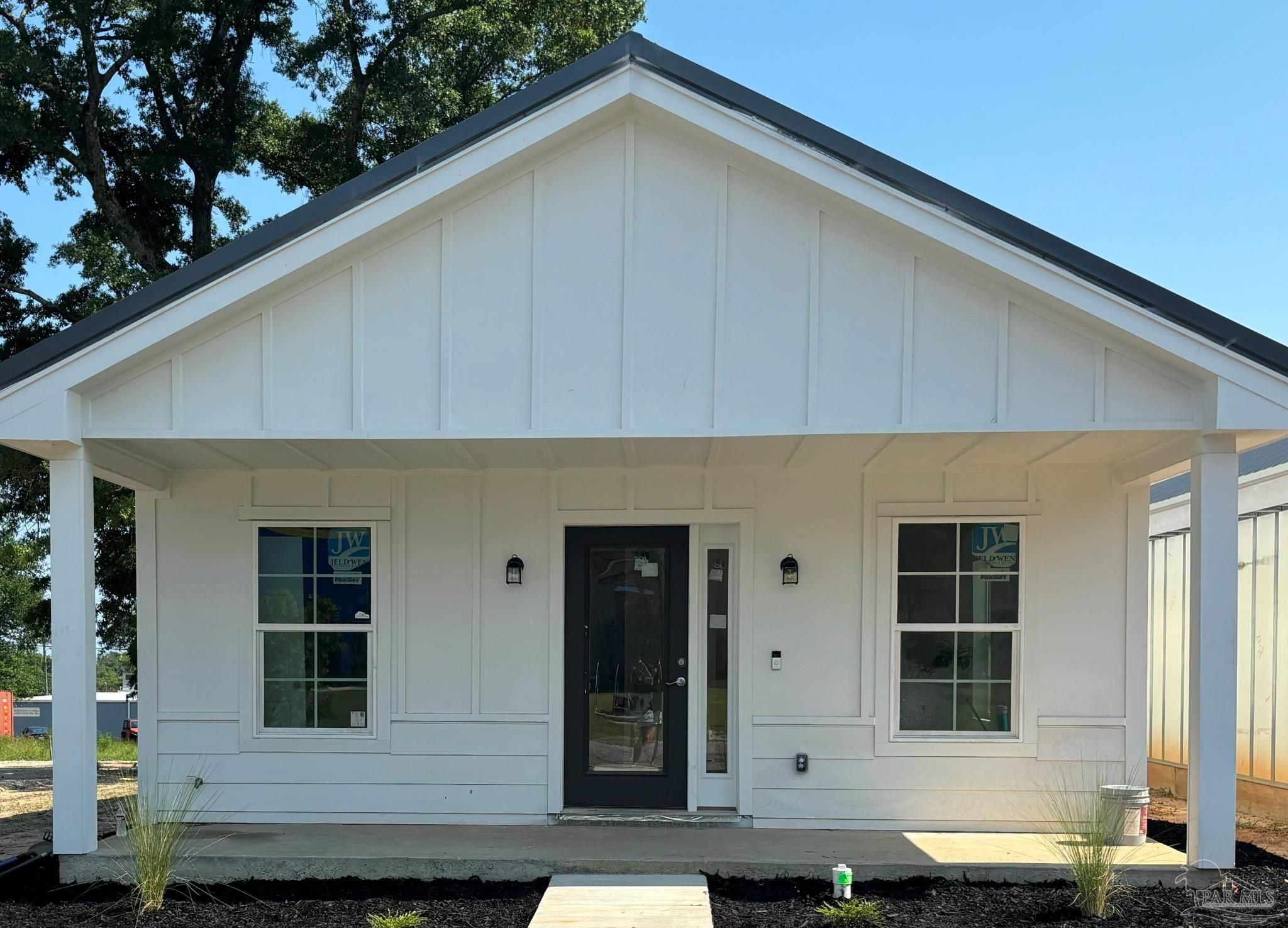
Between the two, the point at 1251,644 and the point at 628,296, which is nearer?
the point at 628,296

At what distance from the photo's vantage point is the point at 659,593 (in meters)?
8.04

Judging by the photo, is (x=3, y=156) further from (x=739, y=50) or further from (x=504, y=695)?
(x=504, y=695)

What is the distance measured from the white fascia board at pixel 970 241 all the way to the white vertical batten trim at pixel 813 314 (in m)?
0.28

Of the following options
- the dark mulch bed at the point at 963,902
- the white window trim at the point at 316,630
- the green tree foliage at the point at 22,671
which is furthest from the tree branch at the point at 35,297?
the green tree foliage at the point at 22,671

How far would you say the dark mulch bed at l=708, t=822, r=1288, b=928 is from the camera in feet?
18.7

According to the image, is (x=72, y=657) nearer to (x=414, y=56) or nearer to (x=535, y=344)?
(x=535, y=344)

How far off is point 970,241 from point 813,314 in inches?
37.9

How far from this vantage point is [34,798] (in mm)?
11320

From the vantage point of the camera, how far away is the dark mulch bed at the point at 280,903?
5809 millimetres

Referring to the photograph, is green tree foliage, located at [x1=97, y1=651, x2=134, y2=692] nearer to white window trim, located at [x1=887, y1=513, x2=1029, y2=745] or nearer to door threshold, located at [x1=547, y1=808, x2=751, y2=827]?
door threshold, located at [x1=547, y1=808, x2=751, y2=827]

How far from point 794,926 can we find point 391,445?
379 centimetres

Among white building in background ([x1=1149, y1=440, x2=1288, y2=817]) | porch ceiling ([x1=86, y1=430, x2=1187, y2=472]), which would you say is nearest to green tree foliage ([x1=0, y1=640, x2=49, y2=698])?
porch ceiling ([x1=86, y1=430, x2=1187, y2=472])

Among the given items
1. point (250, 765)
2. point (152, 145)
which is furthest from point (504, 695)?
point (152, 145)

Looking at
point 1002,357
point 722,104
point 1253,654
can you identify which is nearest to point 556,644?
point 1002,357
